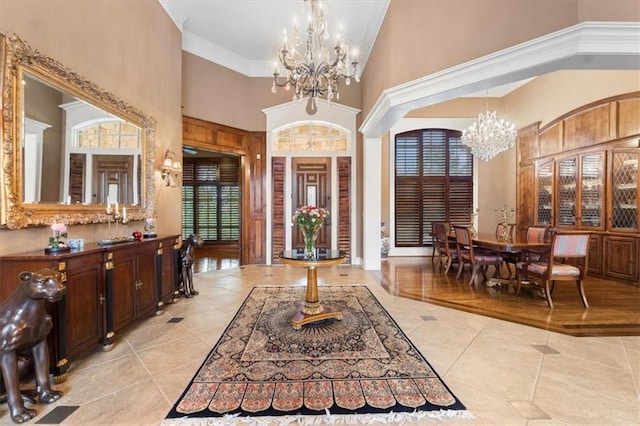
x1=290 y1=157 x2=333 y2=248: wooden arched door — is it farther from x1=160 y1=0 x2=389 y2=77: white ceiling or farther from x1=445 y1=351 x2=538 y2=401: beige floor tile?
A: x1=445 y1=351 x2=538 y2=401: beige floor tile

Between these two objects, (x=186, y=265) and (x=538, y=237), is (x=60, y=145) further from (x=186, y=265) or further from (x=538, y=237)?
(x=538, y=237)

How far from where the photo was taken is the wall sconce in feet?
13.8

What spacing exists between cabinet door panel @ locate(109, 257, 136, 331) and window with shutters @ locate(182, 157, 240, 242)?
6.30 meters

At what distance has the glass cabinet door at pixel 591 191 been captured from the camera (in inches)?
199

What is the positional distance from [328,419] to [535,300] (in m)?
3.69

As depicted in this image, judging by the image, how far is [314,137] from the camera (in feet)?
21.9

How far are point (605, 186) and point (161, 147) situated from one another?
7.48 meters

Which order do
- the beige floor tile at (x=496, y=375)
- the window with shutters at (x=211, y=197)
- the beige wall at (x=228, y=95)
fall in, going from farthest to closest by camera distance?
the window with shutters at (x=211, y=197) < the beige wall at (x=228, y=95) < the beige floor tile at (x=496, y=375)

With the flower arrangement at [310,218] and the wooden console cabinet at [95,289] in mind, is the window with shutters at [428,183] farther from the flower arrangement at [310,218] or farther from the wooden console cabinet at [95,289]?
the wooden console cabinet at [95,289]

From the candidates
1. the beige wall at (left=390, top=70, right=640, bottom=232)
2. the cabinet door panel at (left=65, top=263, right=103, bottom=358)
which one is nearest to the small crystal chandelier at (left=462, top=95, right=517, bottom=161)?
the beige wall at (left=390, top=70, right=640, bottom=232)

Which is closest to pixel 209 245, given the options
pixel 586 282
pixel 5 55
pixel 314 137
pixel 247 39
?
pixel 314 137

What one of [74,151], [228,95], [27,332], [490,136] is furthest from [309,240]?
[490,136]

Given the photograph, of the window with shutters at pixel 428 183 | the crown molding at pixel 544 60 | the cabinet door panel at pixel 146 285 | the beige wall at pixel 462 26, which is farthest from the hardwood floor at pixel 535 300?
the cabinet door panel at pixel 146 285

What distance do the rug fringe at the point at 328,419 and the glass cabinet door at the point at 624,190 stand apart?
5220 millimetres
